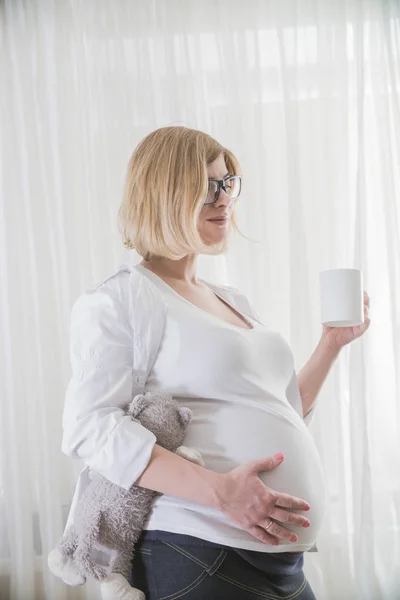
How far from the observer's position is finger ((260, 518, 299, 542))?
0.99 m

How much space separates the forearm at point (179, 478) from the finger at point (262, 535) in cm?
7

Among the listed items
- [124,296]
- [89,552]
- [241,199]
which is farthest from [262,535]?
[241,199]

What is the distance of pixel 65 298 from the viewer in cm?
217

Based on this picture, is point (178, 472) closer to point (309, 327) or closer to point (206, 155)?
point (206, 155)

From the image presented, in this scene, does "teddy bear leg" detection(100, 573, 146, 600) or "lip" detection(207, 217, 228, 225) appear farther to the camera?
"lip" detection(207, 217, 228, 225)

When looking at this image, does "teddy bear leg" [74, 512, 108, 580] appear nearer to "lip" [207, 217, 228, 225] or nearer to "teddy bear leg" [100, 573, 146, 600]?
"teddy bear leg" [100, 573, 146, 600]

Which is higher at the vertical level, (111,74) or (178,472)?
(111,74)

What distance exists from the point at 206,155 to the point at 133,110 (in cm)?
106

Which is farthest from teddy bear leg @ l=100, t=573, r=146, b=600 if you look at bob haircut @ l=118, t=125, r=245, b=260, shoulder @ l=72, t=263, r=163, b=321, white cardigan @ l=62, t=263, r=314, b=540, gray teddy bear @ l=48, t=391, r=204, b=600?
bob haircut @ l=118, t=125, r=245, b=260

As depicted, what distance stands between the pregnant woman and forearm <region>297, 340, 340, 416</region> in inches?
6.8

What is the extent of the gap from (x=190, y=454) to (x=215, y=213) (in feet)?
1.49

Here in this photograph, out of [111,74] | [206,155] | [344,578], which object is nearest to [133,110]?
[111,74]

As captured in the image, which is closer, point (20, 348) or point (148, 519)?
point (148, 519)

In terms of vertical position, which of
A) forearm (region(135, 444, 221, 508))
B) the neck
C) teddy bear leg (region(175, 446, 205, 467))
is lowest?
forearm (region(135, 444, 221, 508))
